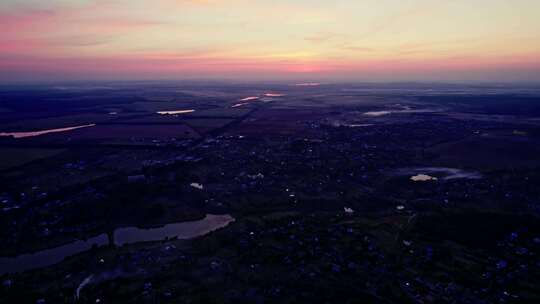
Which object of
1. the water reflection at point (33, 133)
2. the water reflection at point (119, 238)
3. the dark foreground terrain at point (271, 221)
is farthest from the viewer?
the water reflection at point (33, 133)

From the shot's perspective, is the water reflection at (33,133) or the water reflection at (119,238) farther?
the water reflection at (33,133)

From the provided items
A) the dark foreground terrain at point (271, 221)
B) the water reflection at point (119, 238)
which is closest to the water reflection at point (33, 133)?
the dark foreground terrain at point (271, 221)

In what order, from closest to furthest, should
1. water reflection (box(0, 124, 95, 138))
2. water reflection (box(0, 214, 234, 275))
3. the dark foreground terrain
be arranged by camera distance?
the dark foreground terrain → water reflection (box(0, 214, 234, 275)) → water reflection (box(0, 124, 95, 138))

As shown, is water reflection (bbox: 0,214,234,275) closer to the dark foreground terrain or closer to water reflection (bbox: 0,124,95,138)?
the dark foreground terrain

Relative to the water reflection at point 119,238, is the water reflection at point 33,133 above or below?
above

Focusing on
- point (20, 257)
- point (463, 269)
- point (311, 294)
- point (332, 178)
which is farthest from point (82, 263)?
point (332, 178)

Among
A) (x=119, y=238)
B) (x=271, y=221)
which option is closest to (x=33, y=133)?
(x=119, y=238)

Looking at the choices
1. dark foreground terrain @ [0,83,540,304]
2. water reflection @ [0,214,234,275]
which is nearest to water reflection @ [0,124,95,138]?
dark foreground terrain @ [0,83,540,304]

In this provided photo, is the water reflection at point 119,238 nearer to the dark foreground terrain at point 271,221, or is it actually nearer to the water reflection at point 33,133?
the dark foreground terrain at point 271,221

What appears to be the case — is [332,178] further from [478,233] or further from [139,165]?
[139,165]
